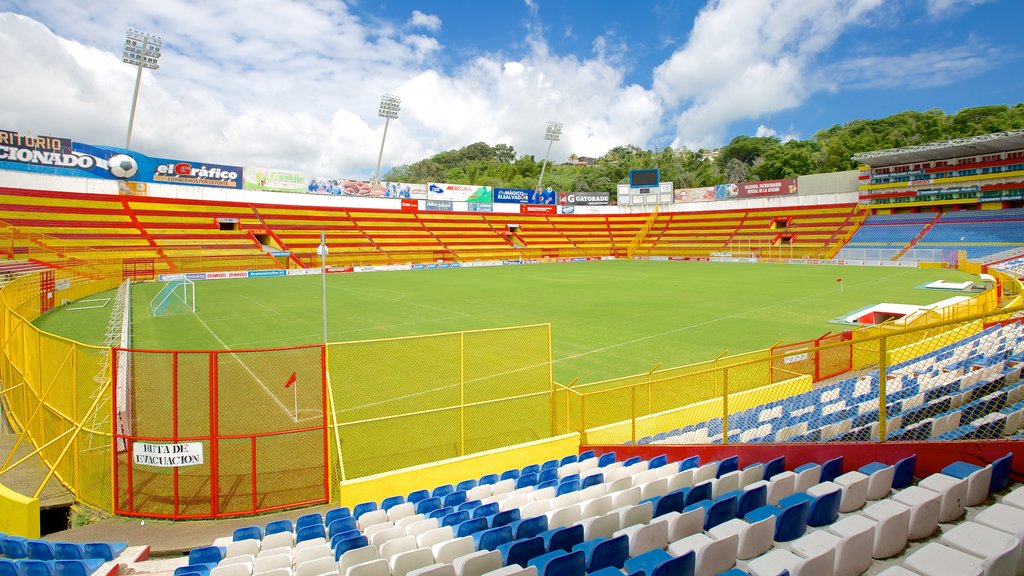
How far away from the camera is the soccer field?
19.4 m

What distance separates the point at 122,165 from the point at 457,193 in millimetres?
39493

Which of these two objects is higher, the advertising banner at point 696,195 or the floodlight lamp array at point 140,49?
the floodlight lamp array at point 140,49

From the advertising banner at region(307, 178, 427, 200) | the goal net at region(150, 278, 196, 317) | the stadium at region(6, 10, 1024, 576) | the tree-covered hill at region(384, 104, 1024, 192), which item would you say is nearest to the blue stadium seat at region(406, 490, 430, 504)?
the stadium at region(6, 10, 1024, 576)

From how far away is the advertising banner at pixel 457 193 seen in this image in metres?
77.0

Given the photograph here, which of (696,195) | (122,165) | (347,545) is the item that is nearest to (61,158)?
(122,165)

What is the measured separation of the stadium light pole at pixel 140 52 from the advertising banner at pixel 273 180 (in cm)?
1221

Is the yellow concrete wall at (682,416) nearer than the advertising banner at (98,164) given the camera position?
Yes

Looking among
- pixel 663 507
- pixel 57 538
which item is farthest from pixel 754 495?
pixel 57 538

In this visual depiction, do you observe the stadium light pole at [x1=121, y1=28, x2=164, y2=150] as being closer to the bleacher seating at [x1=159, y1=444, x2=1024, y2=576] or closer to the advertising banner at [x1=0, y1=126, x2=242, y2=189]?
the advertising banner at [x1=0, y1=126, x2=242, y2=189]

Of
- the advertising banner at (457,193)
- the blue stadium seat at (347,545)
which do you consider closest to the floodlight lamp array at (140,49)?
the advertising banner at (457,193)

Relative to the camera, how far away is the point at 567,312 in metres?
26.5

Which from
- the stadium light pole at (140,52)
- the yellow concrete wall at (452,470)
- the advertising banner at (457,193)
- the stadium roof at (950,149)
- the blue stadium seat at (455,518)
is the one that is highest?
the stadium light pole at (140,52)

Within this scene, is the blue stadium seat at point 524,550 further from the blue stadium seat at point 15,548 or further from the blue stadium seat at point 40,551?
the blue stadium seat at point 15,548

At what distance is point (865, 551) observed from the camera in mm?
3727
